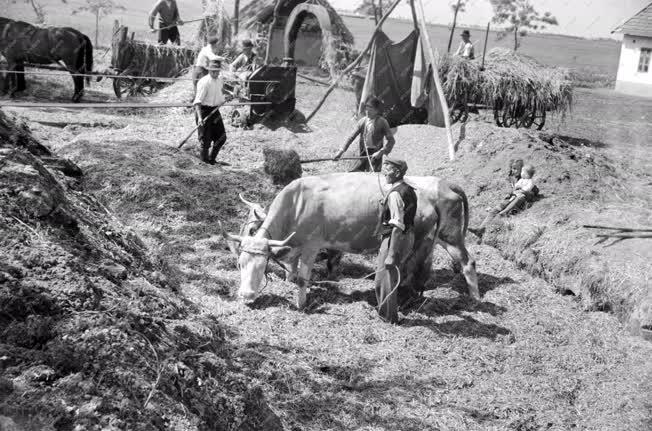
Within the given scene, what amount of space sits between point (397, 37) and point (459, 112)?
126ft

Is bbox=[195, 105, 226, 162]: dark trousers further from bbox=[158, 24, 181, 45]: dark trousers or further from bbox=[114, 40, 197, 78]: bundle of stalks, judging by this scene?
bbox=[158, 24, 181, 45]: dark trousers

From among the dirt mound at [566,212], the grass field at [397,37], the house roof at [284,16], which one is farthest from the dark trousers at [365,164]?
the grass field at [397,37]

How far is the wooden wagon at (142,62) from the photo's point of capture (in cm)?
1847

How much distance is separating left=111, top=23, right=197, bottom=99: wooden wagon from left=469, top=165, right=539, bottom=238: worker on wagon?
10.5 metres

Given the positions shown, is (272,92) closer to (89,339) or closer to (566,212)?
(566,212)

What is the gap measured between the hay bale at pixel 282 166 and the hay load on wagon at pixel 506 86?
19.2 ft

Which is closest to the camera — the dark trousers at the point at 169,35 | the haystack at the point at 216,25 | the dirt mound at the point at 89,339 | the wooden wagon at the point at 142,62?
the dirt mound at the point at 89,339

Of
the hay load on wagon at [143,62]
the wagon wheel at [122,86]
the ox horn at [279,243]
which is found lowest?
the ox horn at [279,243]

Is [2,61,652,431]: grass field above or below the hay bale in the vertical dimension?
below

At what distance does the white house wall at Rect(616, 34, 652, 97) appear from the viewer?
35719mm

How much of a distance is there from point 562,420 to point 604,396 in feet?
2.25

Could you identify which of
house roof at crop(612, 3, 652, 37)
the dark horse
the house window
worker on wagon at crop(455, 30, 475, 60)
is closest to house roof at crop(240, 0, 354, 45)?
worker on wagon at crop(455, 30, 475, 60)

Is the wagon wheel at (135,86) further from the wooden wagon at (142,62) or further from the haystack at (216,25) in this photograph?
the haystack at (216,25)

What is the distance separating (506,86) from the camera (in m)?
16.4
